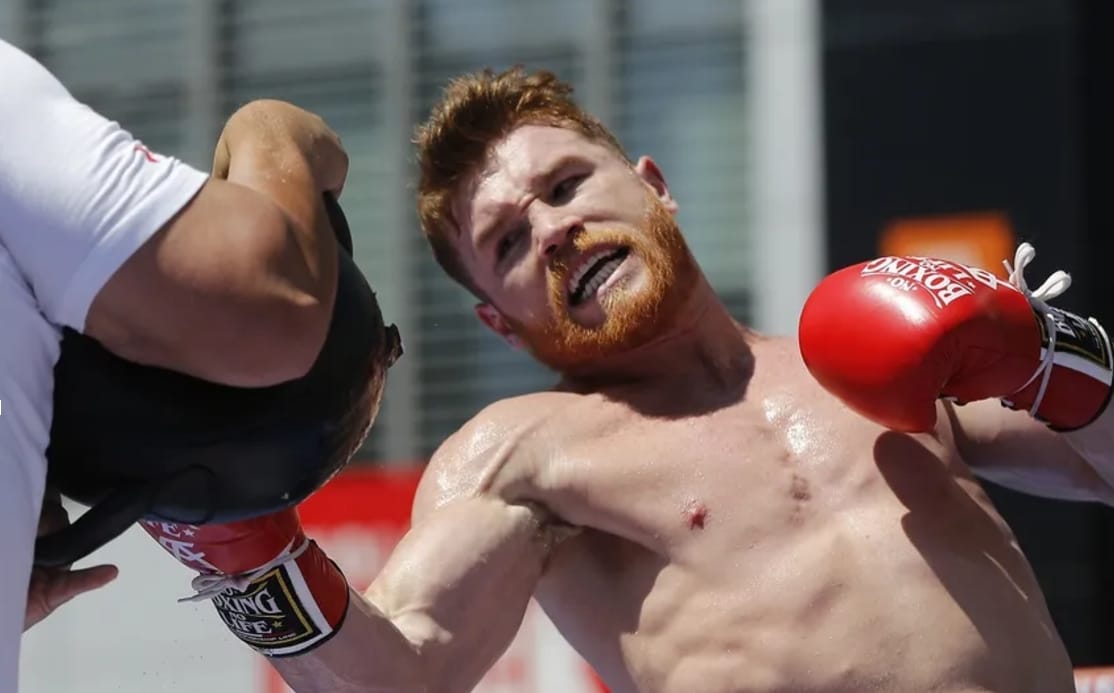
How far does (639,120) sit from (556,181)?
3.80 metres

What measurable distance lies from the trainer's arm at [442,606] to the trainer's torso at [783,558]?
10cm

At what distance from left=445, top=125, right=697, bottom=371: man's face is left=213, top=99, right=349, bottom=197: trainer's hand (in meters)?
1.11

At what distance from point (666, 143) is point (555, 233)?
12.6 feet

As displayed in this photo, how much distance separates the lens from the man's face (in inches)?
112

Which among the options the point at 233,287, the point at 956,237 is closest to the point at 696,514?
the point at 233,287

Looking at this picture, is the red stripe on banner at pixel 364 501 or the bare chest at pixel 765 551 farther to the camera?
the red stripe on banner at pixel 364 501

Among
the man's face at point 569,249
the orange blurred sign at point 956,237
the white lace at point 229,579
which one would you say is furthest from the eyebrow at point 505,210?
the orange blurred sign at point 956,237

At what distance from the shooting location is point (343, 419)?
178cm

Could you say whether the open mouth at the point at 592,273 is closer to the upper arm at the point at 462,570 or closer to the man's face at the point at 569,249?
the man's face at the point at 569,249

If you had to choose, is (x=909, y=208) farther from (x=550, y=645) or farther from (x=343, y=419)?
(x=343, y=419)

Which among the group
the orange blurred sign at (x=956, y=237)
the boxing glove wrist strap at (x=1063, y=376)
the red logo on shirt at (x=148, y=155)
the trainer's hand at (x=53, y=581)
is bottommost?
the orange blurred sign at (x=956, y=237)

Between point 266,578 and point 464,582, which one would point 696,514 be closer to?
point 464,582

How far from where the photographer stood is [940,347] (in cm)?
250

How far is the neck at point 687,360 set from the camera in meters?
2.91
